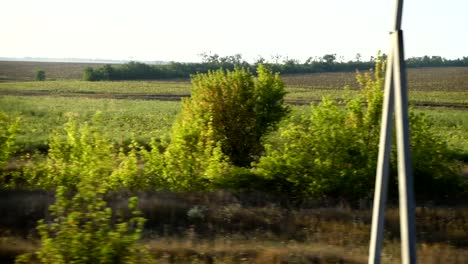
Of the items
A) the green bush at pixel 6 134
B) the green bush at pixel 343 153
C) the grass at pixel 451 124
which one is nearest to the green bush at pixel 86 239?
the green bush at pixel 6 134

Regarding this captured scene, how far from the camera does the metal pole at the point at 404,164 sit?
17.5 feet

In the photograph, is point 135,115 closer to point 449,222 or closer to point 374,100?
point 374,100

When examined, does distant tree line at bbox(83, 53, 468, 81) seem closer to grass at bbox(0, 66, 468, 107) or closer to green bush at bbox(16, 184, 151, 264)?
grass at bbox(0, 66, 468, 107)

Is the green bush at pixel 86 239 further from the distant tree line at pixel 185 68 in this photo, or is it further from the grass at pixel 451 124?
the distant tree line at pixel 185 68

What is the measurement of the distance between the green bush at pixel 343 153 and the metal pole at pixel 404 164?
12254mm

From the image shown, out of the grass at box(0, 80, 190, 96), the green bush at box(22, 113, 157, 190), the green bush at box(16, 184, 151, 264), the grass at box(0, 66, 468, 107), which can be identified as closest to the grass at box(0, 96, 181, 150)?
the grass at box(0, 66, 468, 107)

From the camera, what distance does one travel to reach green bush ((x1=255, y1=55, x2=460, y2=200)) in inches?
704

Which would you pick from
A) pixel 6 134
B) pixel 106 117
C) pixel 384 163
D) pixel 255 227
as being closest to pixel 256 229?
pixel 255 227

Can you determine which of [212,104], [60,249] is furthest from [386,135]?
[212,104]

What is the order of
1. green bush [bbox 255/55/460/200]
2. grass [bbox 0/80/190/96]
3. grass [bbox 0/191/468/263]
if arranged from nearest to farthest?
grass [bbox 0/191/468/263], green bush [bbox 255/55/460/200], grass [bbox 0/80/190/96]

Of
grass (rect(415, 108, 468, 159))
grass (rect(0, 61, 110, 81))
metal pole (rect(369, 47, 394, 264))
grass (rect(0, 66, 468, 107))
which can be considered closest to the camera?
metal pole (rect(369, 47, 394, 264))

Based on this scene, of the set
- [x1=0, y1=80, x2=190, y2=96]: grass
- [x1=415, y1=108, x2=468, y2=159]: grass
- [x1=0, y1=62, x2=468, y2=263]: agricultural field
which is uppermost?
[x1=0, y1=62, x2=468, y2=263]: agricultural field

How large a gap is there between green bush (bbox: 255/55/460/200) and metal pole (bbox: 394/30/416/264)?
40.2ft

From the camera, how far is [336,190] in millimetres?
17969
